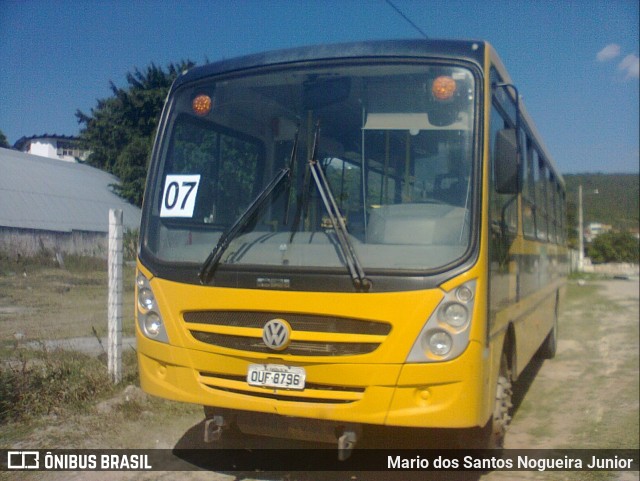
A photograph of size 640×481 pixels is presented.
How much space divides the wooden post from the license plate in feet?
10.5

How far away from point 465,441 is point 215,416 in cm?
180

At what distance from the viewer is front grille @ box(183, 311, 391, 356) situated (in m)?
4.17

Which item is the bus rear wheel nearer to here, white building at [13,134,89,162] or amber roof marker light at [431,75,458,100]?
amber roof marker light at [431,75,458,100]

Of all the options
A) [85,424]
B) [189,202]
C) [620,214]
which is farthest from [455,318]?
[620,214]

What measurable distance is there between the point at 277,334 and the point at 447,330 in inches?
41.2

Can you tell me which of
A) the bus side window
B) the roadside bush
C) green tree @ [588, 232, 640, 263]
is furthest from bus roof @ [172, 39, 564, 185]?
green tree @ [588, 232, 640, 263]

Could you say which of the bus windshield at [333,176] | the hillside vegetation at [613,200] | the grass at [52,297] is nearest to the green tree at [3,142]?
the grass at [52,297]

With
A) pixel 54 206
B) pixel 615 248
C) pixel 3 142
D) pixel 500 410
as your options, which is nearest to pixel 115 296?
pixel 54 206

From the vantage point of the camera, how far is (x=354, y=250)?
4.30m

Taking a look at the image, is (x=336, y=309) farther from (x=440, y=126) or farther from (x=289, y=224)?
(x=440, y=126)

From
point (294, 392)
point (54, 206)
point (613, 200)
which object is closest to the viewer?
point (294, 392)

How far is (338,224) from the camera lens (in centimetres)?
439

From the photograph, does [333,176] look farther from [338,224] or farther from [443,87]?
[443,87]

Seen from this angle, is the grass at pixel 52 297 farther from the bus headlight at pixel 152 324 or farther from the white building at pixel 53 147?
the bus headlight at pixel 152 324
